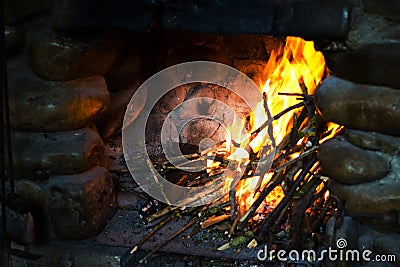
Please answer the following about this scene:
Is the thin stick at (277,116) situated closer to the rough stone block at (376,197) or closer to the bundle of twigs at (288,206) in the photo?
the bundle of twigs at (288,206)

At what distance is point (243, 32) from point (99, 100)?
578mm

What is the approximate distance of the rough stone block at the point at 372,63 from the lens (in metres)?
1.37

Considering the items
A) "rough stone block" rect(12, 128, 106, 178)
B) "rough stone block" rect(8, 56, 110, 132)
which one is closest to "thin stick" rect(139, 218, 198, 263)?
"rough stone block" rect(12, 128, 106, 178)

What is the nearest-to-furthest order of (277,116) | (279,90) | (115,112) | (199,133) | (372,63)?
(372,63), (277,116), (279,90), (115,112), (199,133)

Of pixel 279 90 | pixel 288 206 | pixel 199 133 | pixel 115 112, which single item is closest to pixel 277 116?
pixel 279 90

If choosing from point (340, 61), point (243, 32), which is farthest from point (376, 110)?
point (243, 32)

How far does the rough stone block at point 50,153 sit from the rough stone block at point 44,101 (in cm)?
3

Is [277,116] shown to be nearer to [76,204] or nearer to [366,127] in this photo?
[366,127]

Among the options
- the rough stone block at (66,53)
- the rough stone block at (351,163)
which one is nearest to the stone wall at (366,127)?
the rough stone block at (351,163)

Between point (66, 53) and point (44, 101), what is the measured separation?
0.17 m

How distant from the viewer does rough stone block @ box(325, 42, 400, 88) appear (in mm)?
1369

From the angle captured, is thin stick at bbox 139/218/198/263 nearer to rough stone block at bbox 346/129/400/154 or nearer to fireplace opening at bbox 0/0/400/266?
fireplace opening at bbox 0/0/400/266

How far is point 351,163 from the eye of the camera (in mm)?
1487

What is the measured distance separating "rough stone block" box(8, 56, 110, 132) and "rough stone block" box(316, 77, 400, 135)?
29.2 inches
